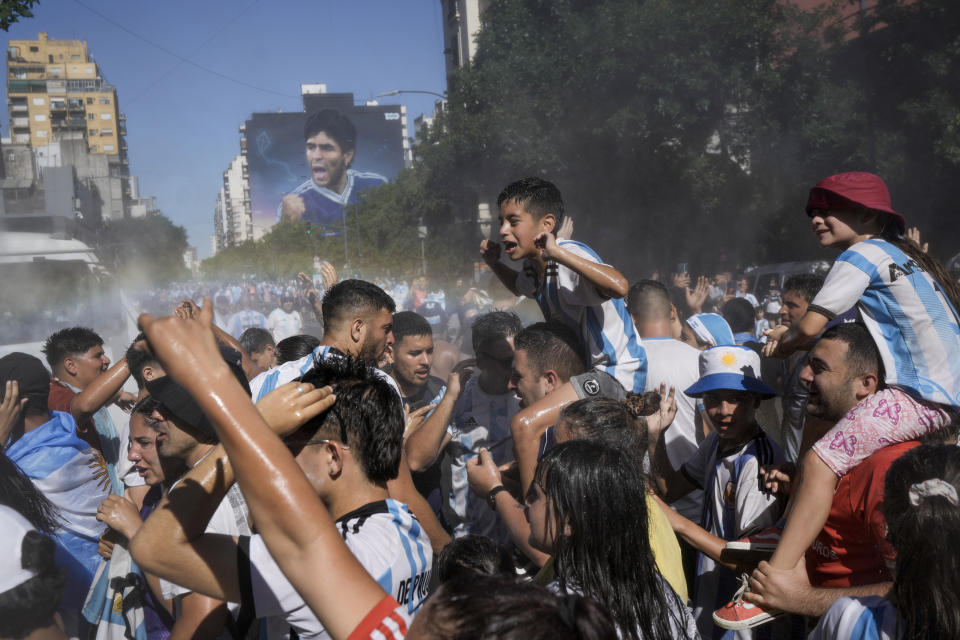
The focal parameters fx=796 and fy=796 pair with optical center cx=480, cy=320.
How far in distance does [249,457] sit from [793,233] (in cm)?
2186

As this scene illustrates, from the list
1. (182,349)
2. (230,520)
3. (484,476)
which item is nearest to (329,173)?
(484,476)

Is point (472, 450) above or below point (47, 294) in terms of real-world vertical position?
below

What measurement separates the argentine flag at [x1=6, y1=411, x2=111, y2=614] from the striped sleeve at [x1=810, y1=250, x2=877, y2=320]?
3333 millimetres

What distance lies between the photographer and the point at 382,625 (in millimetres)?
1545

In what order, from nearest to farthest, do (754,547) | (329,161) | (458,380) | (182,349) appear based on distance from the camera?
(182,349)
(754,547)
(458,380)
(329,161)

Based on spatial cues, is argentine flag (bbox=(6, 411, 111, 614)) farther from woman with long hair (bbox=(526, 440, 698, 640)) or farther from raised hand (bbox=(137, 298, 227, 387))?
raised hand (bbox=(137, 298, 227, 387))

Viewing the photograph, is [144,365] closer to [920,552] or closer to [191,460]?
[191,460]

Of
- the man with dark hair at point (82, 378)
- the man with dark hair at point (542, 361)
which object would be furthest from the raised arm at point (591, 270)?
the man with dark hair at point (82, 378)

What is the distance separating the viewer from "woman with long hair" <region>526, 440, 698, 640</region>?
2.16 metres

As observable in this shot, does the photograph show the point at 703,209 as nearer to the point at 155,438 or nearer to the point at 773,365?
the point at 773,365

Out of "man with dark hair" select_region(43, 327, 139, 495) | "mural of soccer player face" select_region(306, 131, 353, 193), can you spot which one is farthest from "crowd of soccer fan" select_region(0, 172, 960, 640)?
"mural of soccer player face" select_region(306, 131, 353, 193)

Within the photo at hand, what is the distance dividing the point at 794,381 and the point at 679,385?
72cm

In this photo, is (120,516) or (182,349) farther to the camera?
(120,516)

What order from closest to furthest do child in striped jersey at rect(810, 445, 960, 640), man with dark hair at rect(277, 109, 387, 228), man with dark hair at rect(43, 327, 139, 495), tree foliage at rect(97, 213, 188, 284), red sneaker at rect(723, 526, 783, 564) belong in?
child in striped jersey at rect(810, 445, 960, 640)
red sneaker at rect(723, 526, 783, 564)
man with dark hair at rect(43, 327, 139, 495)
tree foliage at rect(97, 213, 188, 284)
man with dark hair at rect(277, 109, 387, 228)
